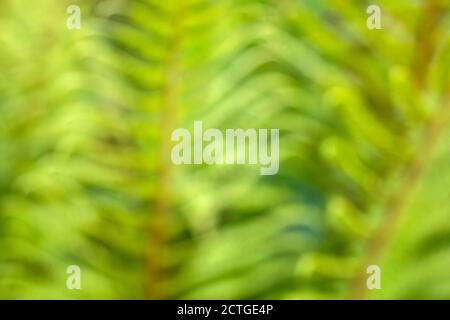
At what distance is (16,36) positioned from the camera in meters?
0.73

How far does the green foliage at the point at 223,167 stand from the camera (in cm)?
68

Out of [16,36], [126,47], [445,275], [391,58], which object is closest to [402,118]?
[391,58]

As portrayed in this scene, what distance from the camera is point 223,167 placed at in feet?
2.34

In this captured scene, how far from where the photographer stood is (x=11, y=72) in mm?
738

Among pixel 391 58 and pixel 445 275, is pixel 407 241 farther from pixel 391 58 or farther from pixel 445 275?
pixel 391 58

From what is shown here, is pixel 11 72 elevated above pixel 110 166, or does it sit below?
above

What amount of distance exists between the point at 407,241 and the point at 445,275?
60 mm

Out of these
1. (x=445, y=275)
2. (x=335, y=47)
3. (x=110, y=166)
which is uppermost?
(x=335, y=47)

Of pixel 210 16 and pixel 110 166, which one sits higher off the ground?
pixel 210 16

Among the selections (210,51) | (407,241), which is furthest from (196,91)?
(407,241)

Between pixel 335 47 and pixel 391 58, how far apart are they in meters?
0.06

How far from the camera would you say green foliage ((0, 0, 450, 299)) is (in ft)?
2.22

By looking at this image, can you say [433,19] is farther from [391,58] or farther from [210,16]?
[210,16]

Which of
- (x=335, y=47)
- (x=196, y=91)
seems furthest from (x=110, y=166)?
(x=335, y=47)
